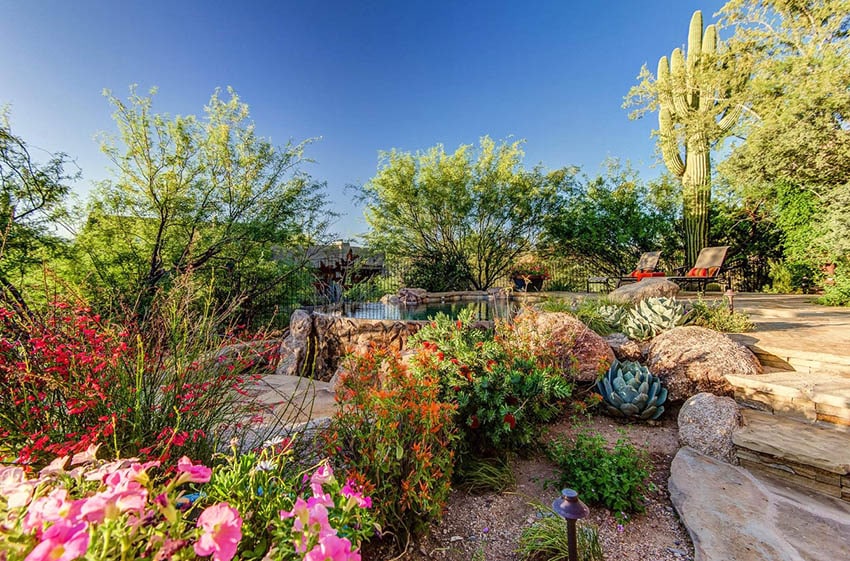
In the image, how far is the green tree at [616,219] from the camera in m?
10.5

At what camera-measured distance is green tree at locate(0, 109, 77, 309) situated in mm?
3693

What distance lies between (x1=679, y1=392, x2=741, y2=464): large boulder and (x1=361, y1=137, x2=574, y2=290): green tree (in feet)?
28.7

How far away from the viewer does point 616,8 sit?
26.6ft

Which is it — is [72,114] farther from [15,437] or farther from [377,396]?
[377,396]

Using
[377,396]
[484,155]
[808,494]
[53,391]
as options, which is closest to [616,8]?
[484,155]

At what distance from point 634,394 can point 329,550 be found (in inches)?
109

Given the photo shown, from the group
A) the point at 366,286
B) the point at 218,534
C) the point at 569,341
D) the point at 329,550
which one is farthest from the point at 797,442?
the point at 366,286

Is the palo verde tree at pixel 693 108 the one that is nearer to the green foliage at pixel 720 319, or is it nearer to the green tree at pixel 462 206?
the green tree at pixel 462 206

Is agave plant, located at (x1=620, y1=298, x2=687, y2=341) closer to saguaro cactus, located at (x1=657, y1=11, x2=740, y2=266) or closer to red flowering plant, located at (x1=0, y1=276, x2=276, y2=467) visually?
red flowering plant, located at (x1=0, y1=276, x2=276, y2=467)

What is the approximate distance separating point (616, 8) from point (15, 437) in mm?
11403

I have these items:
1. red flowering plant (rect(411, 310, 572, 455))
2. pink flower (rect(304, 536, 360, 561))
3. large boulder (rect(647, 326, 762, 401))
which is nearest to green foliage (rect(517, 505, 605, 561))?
red flowering plant (rect(411, 310, 572, 455))

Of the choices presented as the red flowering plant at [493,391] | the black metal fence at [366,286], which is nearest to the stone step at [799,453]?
the red flowering plant at [493,391]

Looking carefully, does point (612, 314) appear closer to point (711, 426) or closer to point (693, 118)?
point (711, 426)

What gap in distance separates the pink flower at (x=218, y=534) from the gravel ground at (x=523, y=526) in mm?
1037
